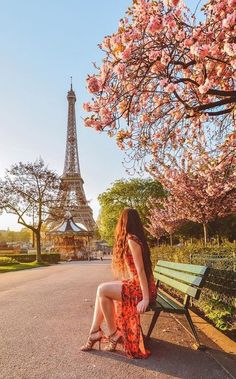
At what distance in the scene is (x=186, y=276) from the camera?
567 cm

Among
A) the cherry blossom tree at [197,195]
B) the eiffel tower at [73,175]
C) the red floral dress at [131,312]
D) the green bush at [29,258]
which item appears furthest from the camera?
the eiffel tower at [73,175]

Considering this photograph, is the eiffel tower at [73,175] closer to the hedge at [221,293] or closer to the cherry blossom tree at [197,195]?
the cherry blossom tree at [197,195]

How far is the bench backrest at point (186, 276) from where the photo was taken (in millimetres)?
4859

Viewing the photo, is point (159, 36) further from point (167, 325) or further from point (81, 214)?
point (81, 214)

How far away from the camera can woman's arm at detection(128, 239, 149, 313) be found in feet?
15.5

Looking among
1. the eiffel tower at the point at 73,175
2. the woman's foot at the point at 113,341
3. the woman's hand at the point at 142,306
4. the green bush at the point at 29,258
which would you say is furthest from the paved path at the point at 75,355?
the eiffel tower at the point at 73,175

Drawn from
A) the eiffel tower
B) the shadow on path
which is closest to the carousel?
the eiffel tower

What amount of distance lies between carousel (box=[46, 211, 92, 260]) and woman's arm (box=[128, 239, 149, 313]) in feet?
146

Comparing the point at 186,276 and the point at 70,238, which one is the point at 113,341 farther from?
the point at 70,238

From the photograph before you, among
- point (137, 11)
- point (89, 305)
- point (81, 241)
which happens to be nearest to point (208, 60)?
point (137, 11)

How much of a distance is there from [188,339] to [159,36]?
4.21m

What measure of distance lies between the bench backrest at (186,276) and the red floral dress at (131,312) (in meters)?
0.50

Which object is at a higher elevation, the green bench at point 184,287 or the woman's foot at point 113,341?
the green bench at point 184,287

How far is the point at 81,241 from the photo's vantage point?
5869 centimetres
